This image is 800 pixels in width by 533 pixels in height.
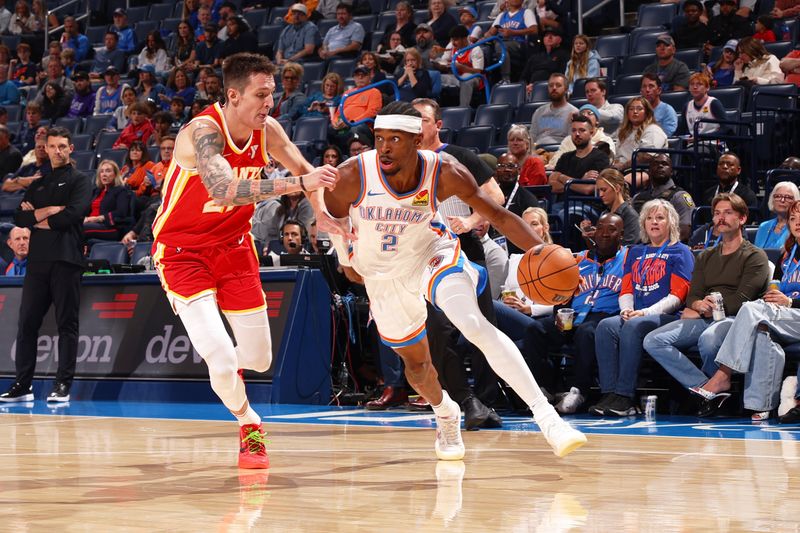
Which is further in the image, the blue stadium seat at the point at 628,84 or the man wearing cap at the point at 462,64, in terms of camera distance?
the man wearing cap at the point at 462,64

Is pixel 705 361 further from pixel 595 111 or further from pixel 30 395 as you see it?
pixel 30 395

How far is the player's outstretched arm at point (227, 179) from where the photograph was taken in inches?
197

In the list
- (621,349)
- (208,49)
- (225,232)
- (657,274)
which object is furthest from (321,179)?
(208,49)

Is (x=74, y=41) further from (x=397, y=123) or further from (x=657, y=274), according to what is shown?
(x=397, y=123)

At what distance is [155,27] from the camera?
20.1 meters

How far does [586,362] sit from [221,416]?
2.85 metres

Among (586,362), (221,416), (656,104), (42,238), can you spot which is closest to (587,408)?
(586,362)

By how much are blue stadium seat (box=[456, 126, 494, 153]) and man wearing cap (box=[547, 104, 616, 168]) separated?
89 centimetres

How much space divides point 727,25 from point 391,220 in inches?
329

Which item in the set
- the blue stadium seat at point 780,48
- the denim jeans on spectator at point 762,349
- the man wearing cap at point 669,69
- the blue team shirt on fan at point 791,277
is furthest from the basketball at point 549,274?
the blue stadium seat at point 780,48

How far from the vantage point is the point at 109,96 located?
18250mm

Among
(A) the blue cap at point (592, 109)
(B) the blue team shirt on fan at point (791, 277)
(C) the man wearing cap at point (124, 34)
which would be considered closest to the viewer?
(B) the blue team shirt on fan at point (791, 277)

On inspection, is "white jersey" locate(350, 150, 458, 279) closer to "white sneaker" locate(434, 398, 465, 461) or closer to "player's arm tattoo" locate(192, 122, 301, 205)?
"player's arm tattoo" locate(192, 122, 301, 205)

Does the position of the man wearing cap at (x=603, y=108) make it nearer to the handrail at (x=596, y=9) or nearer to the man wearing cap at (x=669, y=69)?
the man wearing cap at (x=669, y=69)
